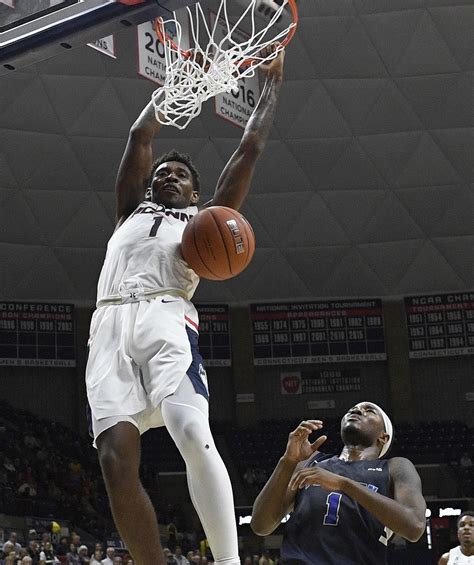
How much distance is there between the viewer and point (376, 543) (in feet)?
13.9

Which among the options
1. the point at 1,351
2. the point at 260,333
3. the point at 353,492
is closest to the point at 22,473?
the point at 1,351

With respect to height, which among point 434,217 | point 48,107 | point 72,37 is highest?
point 48,107

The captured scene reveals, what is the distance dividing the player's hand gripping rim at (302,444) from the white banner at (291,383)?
2249cm

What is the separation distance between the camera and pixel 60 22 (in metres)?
5.30

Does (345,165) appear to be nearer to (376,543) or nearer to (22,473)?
(22,473)

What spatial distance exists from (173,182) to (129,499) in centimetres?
172

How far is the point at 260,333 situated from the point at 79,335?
4.88 metres

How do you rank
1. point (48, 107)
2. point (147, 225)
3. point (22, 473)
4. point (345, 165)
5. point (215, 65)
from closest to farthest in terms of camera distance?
point (147, 225) → point (215, 65) → point (22, 473) → point (48, 107) → point (345, 165)

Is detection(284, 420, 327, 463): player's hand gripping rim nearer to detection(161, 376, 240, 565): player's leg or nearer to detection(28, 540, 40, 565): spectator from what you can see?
detection(161, 376, 240, 565): player's leg

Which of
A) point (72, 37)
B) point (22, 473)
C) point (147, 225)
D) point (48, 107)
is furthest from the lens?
point (48, 107)

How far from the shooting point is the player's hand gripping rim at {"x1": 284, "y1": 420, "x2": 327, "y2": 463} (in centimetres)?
415

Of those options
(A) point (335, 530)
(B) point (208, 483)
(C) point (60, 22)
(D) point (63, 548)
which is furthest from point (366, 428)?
(D) point (63, 548)

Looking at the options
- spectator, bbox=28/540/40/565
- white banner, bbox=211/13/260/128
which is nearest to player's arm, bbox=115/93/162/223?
spectator, bbox=28/540/40/565

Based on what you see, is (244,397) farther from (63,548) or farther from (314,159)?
(63,548)
